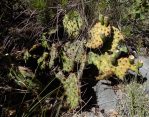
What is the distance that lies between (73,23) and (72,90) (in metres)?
0.75

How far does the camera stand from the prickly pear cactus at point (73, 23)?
323cm

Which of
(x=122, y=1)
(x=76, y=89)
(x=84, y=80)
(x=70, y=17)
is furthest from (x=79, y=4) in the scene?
(x=76, y=89)

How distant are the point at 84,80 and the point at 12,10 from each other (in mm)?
1035

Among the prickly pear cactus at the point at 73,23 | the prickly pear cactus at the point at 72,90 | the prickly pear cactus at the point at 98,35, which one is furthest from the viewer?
the prickly pear cactus at the point at 73,23

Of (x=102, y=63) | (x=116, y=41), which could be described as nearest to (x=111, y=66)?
(x=102, y=63)

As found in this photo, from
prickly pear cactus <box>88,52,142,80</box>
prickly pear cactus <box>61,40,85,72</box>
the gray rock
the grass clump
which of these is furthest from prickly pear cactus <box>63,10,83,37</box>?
the grass clump

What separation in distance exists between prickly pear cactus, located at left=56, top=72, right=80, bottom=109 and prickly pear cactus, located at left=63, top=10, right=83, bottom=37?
1.99ft

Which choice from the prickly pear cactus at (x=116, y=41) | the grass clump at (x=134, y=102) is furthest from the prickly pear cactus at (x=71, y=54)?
the grass clump at (x=134, y=102)

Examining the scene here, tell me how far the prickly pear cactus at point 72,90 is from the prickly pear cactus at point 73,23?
0.61 m

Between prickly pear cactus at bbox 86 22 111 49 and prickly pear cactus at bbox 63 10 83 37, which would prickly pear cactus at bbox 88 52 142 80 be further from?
prickly pear cactus at bbox 63 10 83 37

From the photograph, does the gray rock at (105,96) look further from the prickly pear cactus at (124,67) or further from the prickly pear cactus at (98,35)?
Answer: the prickly pear cactus at (98,35)

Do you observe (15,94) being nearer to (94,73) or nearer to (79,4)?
(94,73)

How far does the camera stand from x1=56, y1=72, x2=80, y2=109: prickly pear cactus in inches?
107

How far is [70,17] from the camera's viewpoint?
127 inches
